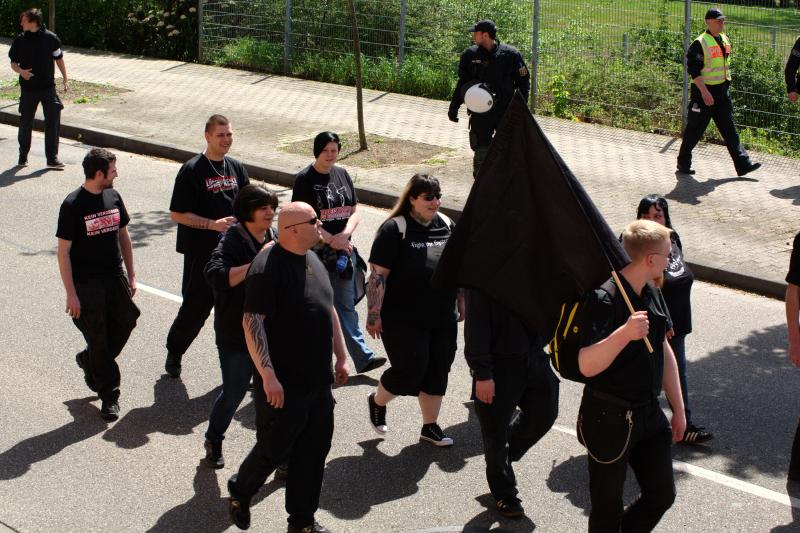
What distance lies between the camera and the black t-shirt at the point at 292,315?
18.0 ft

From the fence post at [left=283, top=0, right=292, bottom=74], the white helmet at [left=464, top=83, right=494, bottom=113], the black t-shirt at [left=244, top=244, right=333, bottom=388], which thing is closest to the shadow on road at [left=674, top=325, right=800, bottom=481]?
the black t-shirt at [left=244, top=244, right=333, bottom=388]

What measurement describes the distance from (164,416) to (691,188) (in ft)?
25.6

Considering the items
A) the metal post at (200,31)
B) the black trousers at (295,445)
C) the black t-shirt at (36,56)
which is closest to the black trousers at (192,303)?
the black trousers at (295,445)

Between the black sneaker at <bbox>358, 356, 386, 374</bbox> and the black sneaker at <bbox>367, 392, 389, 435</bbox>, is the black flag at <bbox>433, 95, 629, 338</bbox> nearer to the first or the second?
the black sneaker at <bbox>367, 392, 389, 435</bbox>

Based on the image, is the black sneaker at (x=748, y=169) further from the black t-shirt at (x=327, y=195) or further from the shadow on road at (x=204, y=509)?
the shadow on road at (x=204, y=509)

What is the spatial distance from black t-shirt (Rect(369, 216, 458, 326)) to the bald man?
1.00 meters

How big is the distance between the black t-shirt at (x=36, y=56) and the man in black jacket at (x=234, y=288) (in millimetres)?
8634

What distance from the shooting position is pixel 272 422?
5.54 metres

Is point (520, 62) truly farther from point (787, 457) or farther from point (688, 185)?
point (787, 457)

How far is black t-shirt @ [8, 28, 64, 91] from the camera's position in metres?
14.0

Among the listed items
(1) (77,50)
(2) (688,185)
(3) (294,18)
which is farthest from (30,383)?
(1) (77,50)

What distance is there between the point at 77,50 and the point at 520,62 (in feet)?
42.3

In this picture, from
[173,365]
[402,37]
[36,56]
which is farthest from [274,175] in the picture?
[173,365]

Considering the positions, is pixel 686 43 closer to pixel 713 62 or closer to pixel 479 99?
pixel 713 62
